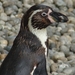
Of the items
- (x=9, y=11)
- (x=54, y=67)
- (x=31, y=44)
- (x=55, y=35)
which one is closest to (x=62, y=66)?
(x=54, y=67)

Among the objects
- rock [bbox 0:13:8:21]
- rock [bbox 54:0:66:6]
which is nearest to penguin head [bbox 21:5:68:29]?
rock [bbox 0:13:8:21]

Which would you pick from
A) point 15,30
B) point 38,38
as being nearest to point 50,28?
point 15,30

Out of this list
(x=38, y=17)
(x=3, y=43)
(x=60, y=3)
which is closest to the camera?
(x=38, y=17)

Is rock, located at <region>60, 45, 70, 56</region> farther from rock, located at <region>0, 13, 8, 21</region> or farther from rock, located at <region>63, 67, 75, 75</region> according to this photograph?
rock, located at <region>0, 13, 8, 21</region>

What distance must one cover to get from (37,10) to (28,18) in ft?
0.28

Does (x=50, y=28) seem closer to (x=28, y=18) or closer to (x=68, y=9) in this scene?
(x=68, y=9)

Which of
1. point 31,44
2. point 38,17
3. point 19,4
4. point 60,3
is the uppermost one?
point 38,17

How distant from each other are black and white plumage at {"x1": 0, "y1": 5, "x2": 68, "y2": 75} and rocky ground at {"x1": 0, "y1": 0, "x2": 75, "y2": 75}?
2.49ft

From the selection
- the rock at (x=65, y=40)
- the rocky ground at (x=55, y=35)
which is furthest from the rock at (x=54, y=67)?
the rock at (x=65, y=40)

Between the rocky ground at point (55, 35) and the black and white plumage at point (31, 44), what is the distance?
2.49 feet

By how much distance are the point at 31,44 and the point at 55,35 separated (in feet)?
4.44

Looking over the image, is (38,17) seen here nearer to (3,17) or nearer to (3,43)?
(3,43)

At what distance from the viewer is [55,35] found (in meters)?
4.85

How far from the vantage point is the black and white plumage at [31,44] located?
3439 mm
